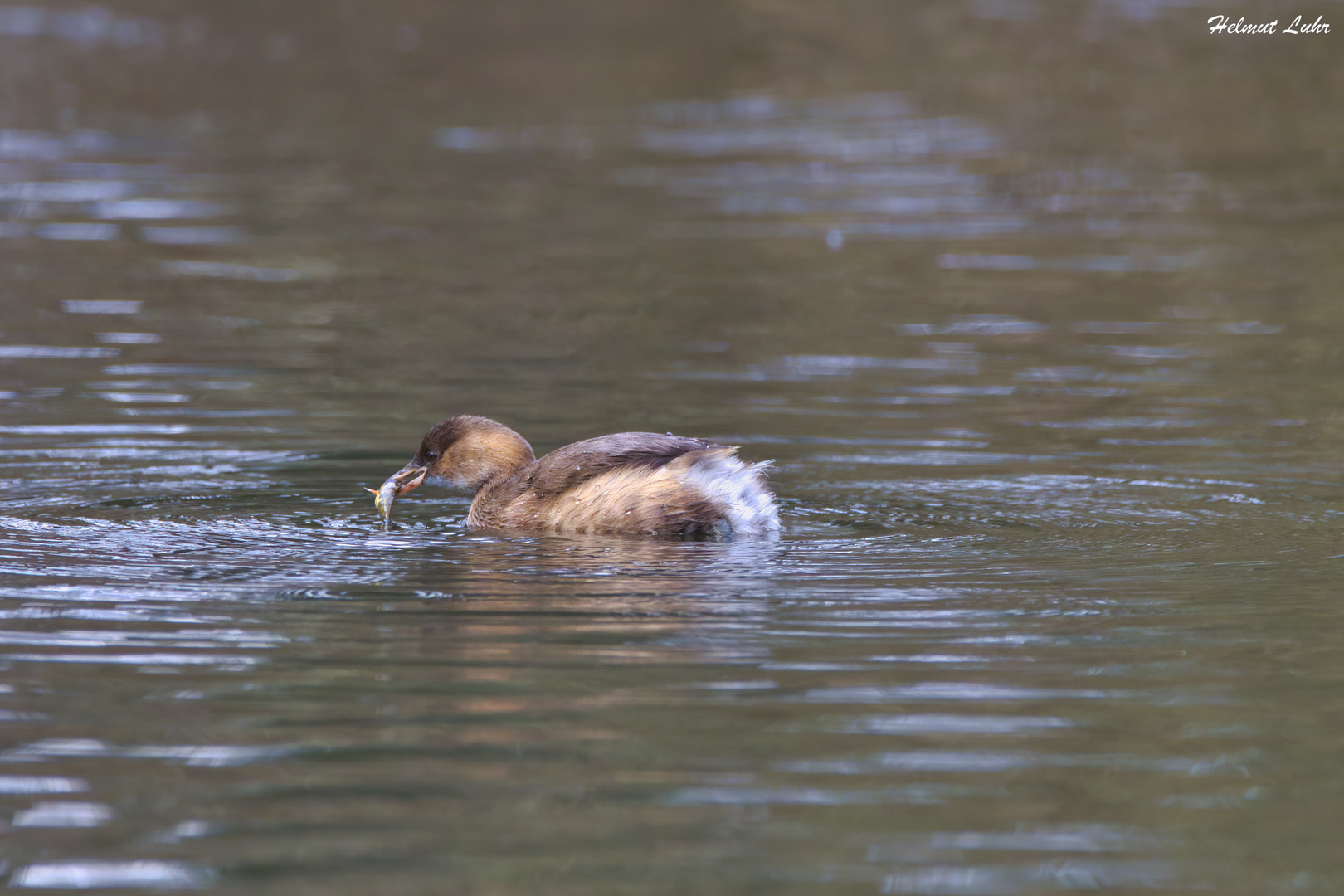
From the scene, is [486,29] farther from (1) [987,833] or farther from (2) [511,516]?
(1) [987,833]

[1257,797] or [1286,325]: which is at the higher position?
[1286,325]

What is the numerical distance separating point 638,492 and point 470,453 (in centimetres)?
103

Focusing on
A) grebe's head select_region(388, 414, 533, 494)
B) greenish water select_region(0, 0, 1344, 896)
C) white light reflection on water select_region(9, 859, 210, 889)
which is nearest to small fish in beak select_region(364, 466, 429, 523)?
grebe's head select_region(388, 414, 533, 494)

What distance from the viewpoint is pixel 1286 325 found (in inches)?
472

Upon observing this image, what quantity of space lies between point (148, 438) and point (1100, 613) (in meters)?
4.95

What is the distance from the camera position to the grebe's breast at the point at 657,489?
24.3 feet

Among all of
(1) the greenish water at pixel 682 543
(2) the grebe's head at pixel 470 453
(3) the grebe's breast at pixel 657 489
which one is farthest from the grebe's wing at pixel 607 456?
(2) the grebe's head at pixel 470 453

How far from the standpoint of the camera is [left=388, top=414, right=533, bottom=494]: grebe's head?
8.15m

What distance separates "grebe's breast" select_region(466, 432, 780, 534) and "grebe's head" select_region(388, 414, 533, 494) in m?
0.57

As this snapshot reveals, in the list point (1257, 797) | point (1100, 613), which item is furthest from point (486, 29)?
point (1257, 797)

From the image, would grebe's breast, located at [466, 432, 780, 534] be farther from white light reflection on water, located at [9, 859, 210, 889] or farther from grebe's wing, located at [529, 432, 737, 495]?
white light reflection on water, located at [9, 859, 210, 889]

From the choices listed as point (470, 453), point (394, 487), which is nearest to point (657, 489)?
point (470, 453)

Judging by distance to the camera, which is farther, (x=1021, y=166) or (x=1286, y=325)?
(x=1021, y=166)

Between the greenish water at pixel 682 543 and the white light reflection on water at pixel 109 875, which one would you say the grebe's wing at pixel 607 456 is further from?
the white light reflection on water at pixel 109 875
